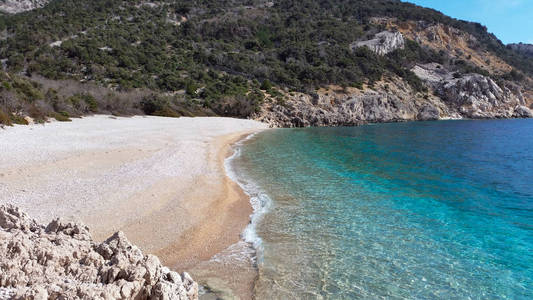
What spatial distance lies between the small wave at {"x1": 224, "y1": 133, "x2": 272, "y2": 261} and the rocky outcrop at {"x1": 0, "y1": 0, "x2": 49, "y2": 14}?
11555 centimetres

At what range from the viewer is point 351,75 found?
64.1m

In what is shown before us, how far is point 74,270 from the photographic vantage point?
3.46m

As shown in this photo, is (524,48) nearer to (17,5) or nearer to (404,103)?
(404,103)

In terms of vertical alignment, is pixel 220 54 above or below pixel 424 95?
above

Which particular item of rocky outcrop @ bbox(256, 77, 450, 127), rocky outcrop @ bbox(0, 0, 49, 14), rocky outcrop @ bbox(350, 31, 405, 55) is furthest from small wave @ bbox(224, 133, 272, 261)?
rocky outcrop @ bbox(0, 0, 49, 14)

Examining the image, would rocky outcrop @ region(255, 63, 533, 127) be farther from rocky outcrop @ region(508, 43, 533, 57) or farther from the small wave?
rocky outcrop @ region(508, 43, 533, 57)

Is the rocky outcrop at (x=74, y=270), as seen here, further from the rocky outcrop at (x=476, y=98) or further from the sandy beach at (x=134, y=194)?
the rocky outcrop at (x=476, y=98)

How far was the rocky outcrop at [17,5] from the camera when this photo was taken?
93.8m

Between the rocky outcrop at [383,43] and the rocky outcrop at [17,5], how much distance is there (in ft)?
322

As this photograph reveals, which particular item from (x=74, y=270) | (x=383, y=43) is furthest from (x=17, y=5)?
(x=74, y=270)

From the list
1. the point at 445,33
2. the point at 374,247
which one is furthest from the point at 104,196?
the point at 445,33

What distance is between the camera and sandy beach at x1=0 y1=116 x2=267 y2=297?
6.75m

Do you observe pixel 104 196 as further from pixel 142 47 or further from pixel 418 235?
pixel 142 47

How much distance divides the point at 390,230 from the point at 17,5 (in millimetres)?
129763
